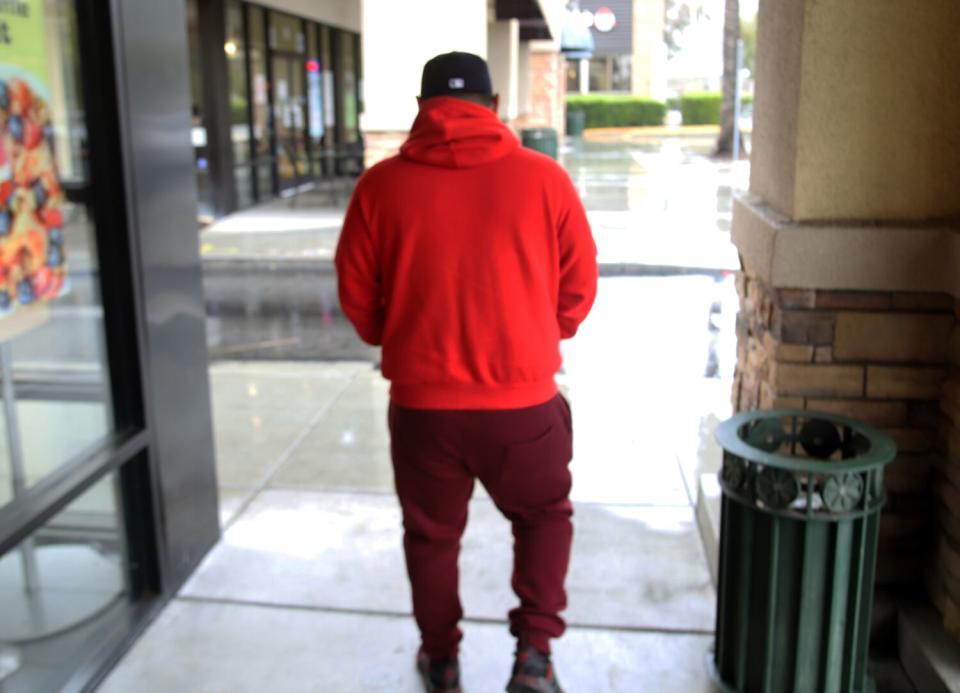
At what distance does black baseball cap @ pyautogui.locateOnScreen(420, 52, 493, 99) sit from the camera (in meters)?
2.83

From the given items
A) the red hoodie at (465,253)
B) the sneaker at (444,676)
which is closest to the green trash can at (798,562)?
the red hoodie at (465,253)

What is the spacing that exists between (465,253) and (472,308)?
0.15 meters

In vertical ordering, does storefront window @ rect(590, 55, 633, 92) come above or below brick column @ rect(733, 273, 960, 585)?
above

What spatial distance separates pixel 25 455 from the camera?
11.0ft

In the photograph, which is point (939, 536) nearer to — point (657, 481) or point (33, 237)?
point (657, 481)

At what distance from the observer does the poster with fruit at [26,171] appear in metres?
3.14

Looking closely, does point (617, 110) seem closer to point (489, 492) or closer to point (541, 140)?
point (541, 140)

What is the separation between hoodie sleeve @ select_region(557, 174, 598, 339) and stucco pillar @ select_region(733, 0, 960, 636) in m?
0.69

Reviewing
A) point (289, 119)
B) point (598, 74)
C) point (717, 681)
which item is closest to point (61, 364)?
point (717, 681)

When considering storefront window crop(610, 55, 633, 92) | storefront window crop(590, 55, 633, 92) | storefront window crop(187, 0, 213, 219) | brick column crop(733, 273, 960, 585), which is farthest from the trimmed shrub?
brick column crop(733, 273, 960, 585)

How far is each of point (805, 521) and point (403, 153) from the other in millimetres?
1517

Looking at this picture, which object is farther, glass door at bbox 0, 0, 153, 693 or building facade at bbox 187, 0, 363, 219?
building facade at bbox 187, 0, 363, 219

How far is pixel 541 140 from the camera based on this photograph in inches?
846

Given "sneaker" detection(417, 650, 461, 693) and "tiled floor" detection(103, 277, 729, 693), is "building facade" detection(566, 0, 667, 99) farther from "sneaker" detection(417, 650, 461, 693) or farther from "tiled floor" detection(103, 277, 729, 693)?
"sneaker" detection(417, 650, 461, 693)
